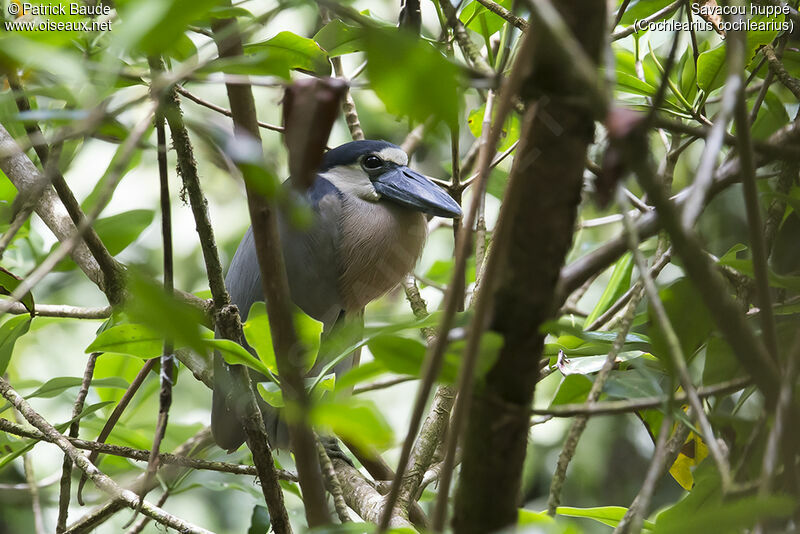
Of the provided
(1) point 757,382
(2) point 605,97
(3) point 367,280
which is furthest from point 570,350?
(3) point 367,280

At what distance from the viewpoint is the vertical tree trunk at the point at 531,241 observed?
452mm

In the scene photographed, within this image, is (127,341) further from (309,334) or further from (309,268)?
(309,268)

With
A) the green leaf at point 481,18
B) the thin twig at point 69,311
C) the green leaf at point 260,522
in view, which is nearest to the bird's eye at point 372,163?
the green leaf at point 481,18

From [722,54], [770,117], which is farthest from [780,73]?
[770,117]

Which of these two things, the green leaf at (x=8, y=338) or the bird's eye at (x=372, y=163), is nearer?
the green leaf at (x=8, y=338)

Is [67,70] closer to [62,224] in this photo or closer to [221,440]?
[62,224]

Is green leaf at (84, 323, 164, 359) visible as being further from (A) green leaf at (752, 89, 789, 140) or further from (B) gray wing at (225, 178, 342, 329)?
(A) green leaf at (752, 89, 789, 140)

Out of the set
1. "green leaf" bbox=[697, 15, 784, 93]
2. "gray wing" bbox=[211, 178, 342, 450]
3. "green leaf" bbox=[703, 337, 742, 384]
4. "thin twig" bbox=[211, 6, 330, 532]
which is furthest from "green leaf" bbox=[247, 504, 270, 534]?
"green leaf" bbox=[697, 15, 784, 93]

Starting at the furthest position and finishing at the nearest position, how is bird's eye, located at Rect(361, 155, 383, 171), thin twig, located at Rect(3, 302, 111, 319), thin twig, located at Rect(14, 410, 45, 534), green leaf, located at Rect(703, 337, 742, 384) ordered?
1. bird's eye, located at Rect(361, 155, 383, 171)
2. thin twig, located at Rect(3, 302, 111, 319)
3. thin twig, located at Rect(14, 410, 45, 534)
4. green leaf, located at Rect(703, 337, 742, 384)

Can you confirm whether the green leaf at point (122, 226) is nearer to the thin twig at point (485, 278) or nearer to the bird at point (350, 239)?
the bird at point (350, 239)

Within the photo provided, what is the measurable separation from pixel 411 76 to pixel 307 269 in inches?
52.7

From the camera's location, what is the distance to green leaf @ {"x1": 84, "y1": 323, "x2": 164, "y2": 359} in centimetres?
90

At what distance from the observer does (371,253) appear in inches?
69.2

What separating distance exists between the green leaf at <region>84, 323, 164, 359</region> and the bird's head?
2.73 ft
